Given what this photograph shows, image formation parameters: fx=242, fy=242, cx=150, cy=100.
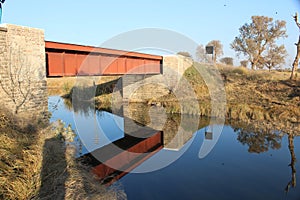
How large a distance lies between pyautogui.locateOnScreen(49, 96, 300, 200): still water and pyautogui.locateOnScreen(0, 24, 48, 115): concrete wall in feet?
8.67

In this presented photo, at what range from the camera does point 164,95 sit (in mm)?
21578

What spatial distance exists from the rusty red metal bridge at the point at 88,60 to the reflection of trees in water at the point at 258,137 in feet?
25.3

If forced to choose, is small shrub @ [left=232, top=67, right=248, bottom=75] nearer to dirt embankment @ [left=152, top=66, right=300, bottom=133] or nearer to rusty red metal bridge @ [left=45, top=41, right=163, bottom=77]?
dirt embankment @ [left=152, top=66, right=300, bottom=133]

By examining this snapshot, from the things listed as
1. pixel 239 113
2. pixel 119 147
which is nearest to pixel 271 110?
pixel 239 113

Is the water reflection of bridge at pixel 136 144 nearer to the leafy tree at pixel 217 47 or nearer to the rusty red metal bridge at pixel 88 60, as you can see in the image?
the rusty red metal bridge at pixel 88 60

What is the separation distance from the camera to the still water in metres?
6.79

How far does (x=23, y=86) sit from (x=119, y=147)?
4511 mm

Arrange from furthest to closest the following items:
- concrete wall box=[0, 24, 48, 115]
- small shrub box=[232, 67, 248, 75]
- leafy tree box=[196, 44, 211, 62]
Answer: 1. leafy tree box=[196, 44, 211, 62]
2. small shrub box=[232, 67, 248, 75]
3. concrete wall box=[0, 24, 48, 115]

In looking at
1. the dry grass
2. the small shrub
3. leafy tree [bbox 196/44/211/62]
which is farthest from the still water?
leafy tree [bbox 196/44/211/62]

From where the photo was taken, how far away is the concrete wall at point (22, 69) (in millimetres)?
8344

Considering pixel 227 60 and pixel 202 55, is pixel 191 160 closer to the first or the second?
pixel 202 55

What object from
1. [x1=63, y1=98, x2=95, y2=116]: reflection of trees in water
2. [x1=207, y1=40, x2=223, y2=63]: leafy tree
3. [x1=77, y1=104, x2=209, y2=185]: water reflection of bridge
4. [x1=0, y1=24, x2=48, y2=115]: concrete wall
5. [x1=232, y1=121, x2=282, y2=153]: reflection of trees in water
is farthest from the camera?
[x1=207, y1=40, x2=223, y2=63]: leafy tree

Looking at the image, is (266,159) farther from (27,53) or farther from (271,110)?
(27,53)

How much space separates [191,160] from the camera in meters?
9.11
